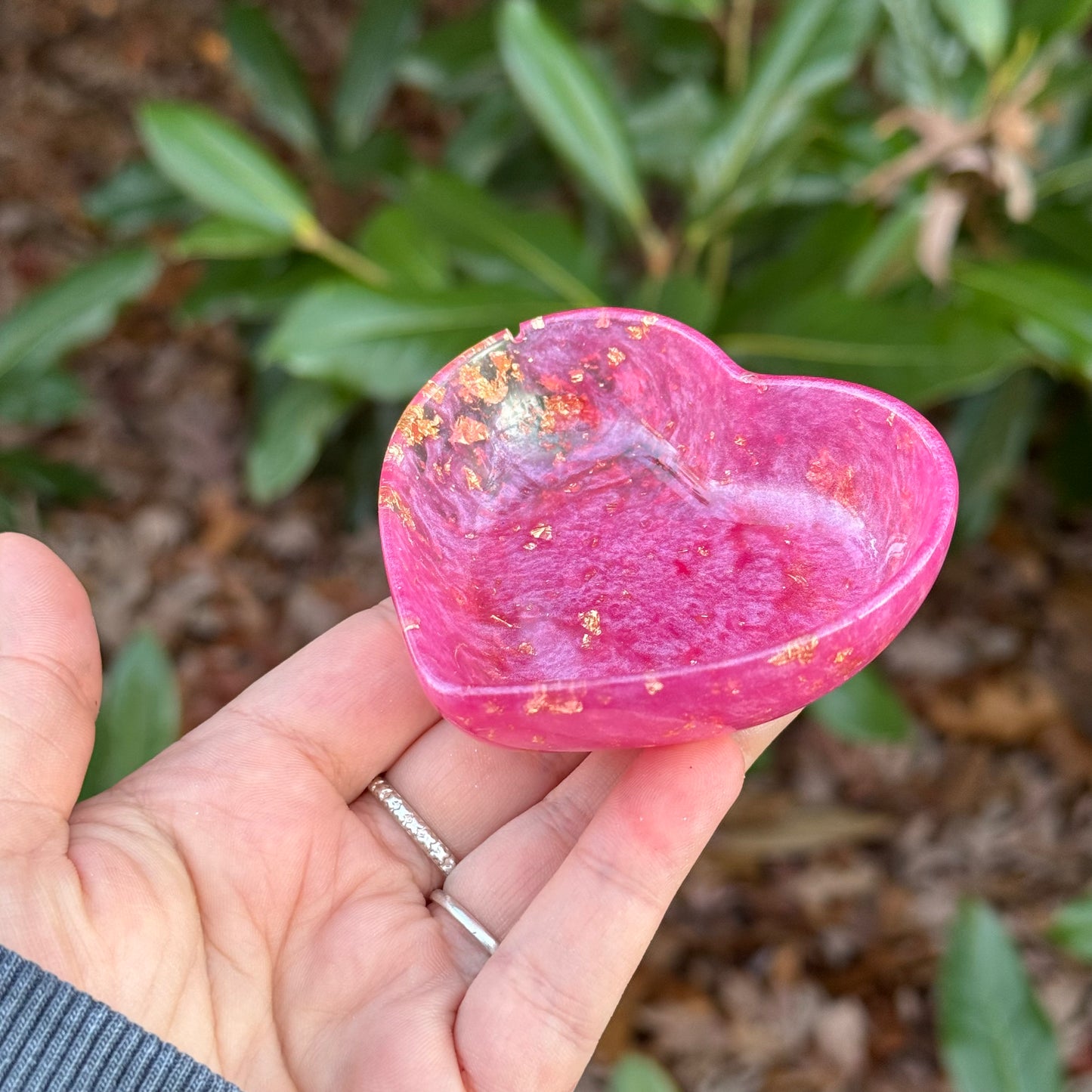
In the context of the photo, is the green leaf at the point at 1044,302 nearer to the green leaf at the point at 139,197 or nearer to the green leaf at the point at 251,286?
the green leaf at the point at 251,286

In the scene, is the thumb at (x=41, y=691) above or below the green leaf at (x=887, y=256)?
above

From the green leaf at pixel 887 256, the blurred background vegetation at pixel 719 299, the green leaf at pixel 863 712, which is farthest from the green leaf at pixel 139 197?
the green leaf at pixel 863 712

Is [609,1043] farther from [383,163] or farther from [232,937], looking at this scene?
[383,163]

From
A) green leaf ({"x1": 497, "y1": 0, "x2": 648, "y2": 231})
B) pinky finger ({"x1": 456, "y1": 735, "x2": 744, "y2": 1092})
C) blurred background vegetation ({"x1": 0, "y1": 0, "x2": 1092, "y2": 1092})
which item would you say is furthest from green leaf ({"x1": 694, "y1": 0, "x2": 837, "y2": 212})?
pinky finger ({"x1": 456, "y1": 735, "x2": 744, "y2": 1092})

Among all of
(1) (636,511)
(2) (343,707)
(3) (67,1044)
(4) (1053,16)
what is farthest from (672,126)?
(3) (67,1044)

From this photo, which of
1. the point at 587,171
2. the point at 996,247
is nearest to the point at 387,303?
the point at 587,171
